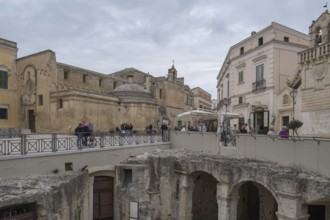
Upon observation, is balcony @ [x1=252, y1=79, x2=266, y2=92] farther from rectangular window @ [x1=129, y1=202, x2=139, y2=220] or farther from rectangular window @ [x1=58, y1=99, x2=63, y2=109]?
rectangular window @ [x1=58, y1=99, x2=63, y2=109]

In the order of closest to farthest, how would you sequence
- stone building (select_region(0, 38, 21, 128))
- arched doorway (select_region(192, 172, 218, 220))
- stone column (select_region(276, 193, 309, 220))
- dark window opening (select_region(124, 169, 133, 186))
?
1. stone column (select_region(276, 193, 309, 220))
2. dark window opening (select_region(124, 169, 133, 186))
3. arched doorway (select_region(192, 172, 218, 220))
4. stone building (select_region(0, 38, 21, 128))

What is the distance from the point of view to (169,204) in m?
14.4

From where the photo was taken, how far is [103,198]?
1368 cm

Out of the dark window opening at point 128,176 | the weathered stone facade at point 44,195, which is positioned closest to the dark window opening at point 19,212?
the weathered stone facade at point 44,195

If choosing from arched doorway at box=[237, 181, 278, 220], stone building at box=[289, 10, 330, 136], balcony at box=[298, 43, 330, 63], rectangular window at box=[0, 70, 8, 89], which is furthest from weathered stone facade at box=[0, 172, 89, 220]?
rectangular window at box=[0, 70, 8, 89]

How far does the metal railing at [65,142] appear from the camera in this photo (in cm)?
986

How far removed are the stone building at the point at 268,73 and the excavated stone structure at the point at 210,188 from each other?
20.5 feet

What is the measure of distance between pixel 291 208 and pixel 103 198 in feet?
28.1

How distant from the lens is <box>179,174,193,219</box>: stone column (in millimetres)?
14062

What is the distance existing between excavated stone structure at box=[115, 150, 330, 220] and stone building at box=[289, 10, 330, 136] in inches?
180

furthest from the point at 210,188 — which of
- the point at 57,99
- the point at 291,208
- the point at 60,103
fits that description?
the point at 57,99

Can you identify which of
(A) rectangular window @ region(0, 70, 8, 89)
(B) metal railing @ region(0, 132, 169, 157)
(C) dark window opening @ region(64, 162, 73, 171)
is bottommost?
(C) dark window opening @ region(64, 162, 73, 171)

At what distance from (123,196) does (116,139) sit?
3.05 m

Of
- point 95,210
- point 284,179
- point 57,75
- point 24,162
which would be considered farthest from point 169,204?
point 57,75
